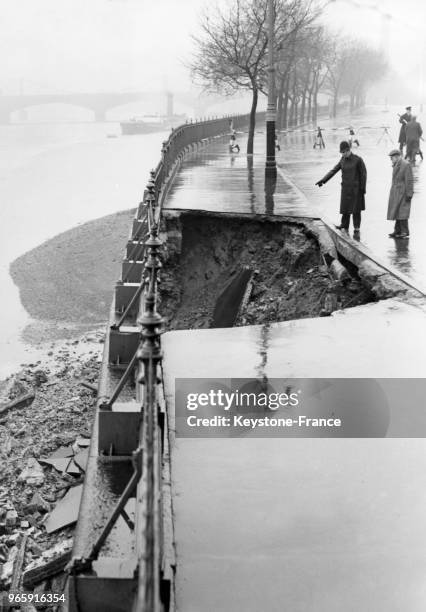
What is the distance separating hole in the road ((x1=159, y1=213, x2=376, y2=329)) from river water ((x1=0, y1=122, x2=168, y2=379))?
7.64 m

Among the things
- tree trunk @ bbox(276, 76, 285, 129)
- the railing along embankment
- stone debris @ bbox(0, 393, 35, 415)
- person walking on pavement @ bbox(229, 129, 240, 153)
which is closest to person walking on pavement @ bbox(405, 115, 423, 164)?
person walking on pavement @ bbox(229, 129, 240, 153)

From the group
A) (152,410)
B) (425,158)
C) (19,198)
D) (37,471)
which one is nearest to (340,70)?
(19,198)

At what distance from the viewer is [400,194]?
13.0 metres

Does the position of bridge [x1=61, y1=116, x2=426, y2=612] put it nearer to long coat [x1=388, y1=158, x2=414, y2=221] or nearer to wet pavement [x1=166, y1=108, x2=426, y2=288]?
wet pavement [x1=166, y1=108, x2=426, y2=288]

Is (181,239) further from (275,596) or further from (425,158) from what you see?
(425,158)

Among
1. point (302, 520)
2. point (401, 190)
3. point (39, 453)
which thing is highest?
point (401, 190)

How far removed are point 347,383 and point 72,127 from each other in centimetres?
14714

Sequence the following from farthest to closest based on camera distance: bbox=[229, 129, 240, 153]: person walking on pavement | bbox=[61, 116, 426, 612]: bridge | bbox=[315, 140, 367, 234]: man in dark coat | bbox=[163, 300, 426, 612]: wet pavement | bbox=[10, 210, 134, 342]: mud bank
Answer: bbox=[229, 129, 240, 153]: person walking on pavement < bbox=[10, 210, 134, 342]: mud bank < bbox=[315, 140, 367, 234]: man in dark coat < bbox=[163, 300, 426, 612]: wet pavement < bbox=[61, 116, 426, 612]: bridge

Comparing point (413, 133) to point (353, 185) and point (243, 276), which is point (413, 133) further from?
point (243, 276)

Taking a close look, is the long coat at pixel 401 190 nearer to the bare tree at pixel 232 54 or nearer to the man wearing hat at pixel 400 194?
the man wearing hat at pixel 400 194

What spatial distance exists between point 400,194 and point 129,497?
10050 millimetres

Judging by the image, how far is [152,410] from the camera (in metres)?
3.16

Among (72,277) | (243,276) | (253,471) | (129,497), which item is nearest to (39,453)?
(243,276)

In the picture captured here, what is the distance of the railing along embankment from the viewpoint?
2812 millimetres
